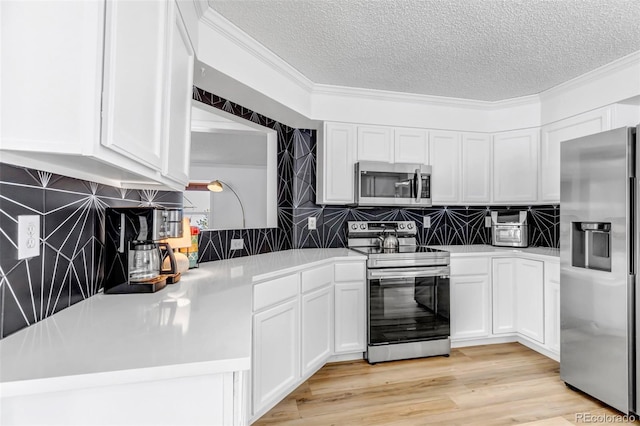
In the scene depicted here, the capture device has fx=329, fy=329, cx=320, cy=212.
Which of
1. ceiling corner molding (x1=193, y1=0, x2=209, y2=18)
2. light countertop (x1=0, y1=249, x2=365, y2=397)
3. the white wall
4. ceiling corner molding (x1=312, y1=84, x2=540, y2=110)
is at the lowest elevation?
light countertop (x1=0, y1=249, x2=365, y2=397)

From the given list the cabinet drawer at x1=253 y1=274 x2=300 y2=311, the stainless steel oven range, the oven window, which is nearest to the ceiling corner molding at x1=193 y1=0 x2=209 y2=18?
the cabinet drawer at x1=253 y1=274 x2=300 y2=311

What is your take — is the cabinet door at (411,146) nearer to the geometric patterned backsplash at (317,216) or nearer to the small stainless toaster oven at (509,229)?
the geometric patterned backsplash at (317,216)

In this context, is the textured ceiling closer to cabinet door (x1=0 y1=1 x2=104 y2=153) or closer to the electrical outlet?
cabinet door (x1=0 y1=1 x2=104 y2=153)

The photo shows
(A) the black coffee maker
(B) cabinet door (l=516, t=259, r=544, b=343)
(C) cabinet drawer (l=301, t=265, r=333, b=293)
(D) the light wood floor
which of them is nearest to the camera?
(A) the black coffee maker

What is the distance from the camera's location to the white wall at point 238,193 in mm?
2504

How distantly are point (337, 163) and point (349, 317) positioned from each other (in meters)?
1.35

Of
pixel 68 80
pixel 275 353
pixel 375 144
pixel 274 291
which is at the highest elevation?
pixel 375 144

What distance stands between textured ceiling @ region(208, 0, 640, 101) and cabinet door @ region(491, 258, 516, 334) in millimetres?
1617

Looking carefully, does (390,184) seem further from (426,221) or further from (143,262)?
(143,262)

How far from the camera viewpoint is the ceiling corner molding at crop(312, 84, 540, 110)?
2.93 m

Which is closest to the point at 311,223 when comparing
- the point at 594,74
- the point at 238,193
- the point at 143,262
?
the point at 238,193

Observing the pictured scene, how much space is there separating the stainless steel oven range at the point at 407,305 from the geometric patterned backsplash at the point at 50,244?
1891mm

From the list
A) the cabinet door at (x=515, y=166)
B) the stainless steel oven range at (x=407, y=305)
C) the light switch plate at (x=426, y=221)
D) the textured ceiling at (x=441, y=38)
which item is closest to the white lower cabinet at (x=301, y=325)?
the stainless steel oven range at (x=407, y=305)

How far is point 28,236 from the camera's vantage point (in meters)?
1.02
